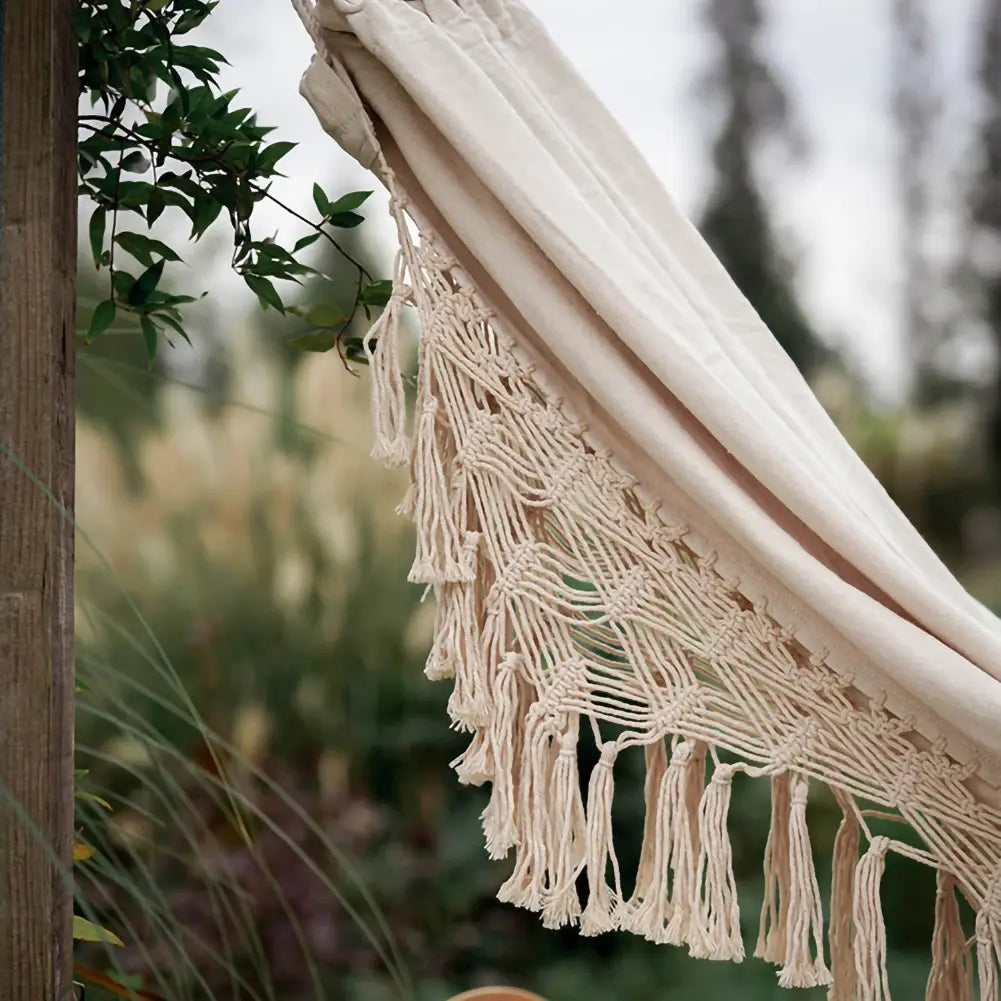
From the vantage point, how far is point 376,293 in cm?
88

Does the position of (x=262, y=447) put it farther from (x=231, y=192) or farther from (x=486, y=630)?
(x=486, y=630)

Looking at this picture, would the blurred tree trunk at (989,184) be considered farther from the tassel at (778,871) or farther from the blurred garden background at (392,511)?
the tassel at (778,871)

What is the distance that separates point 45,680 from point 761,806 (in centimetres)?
125

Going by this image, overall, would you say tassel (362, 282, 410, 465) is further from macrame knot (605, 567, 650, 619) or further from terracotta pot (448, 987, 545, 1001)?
terracotta pot (448, 987, 545, 1001)

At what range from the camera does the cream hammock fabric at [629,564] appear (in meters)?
0.66

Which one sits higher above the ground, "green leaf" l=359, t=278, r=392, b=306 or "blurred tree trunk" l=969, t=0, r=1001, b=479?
"blurred tree trunk" l=969, t=0, r=1001, b=479

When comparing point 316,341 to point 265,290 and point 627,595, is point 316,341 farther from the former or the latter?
point 627,595

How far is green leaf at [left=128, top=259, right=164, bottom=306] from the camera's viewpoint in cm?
80

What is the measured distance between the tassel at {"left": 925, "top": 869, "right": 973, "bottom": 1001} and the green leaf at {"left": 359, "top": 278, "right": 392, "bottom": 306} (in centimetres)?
62

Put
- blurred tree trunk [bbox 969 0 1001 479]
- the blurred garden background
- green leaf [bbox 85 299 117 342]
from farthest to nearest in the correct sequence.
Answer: blurred tree trunk [bbox 969 0 1001 479]
the blurred garden background
green leaf [bbox 85 299 117 342]

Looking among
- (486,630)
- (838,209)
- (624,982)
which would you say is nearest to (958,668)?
(486,630)

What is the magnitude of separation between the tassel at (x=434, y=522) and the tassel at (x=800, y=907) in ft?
0.87

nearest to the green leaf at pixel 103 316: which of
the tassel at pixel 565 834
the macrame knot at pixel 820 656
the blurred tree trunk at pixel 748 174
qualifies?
the tassel at pixel 565 834

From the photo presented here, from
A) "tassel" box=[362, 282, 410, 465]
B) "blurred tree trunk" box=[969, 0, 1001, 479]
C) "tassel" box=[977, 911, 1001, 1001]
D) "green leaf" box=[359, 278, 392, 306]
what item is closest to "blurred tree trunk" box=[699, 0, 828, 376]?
"blurred tree trunk" box=[969, 0, 1001, 479]
